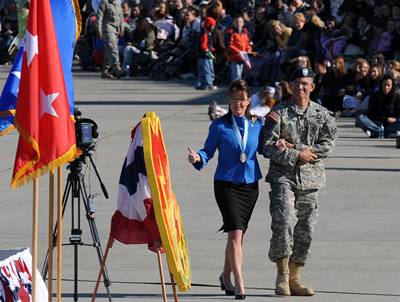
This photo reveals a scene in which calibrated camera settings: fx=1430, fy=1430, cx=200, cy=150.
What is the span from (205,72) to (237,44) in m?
1.09

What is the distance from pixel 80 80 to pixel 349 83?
11.5 m

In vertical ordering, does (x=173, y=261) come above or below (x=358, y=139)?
above

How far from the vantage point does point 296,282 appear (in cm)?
1087

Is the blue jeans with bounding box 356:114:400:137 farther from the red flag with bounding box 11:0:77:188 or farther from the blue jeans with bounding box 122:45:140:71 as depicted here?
the red flag with bounding box 11:0:77:188

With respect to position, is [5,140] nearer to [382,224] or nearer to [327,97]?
[327,97]

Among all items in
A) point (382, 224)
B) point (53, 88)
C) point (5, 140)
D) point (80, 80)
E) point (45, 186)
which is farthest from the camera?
point (80, 80)

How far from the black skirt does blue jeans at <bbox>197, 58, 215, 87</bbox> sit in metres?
21.3

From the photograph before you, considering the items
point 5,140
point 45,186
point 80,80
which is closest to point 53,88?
point 45,186

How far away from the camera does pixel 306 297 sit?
10750mm

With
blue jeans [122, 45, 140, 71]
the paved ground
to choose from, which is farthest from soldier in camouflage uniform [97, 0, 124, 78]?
the paved ground

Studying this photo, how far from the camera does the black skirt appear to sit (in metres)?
10.7

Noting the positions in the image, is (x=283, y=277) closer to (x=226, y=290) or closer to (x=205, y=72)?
(x=226, y=290)

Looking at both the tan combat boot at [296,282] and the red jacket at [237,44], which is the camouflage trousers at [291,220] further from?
the red jacket at [237,44]

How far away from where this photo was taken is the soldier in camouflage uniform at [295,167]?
419 inches
